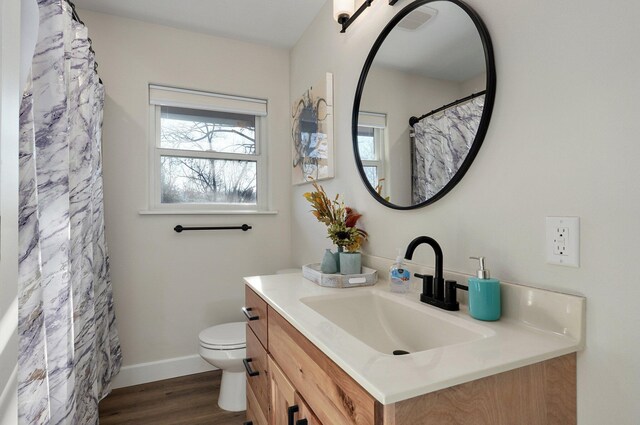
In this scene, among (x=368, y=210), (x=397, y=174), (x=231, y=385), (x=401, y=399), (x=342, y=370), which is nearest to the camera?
(x=401, y=399)

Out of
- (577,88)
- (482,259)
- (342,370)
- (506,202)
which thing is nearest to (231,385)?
(342,370)

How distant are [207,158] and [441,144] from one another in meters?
1.84

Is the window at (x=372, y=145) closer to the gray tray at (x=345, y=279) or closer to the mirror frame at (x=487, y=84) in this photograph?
the mirror frame at (x=487, y=84)

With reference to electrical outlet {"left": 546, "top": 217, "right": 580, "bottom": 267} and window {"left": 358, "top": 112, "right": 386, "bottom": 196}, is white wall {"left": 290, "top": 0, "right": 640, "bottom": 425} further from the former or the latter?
window {"left": 358, "top": 112, "right": 386, "bottom": 196}

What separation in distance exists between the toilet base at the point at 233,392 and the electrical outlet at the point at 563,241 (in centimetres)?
174

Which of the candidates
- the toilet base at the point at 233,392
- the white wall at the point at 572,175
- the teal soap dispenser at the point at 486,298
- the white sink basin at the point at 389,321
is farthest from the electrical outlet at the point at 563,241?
the toilet base at the point at 233,392

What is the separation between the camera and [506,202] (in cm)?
92

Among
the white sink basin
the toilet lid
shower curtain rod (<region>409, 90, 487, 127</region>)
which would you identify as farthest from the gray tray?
the toilet lid

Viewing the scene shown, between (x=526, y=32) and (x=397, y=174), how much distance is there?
0.62 meters

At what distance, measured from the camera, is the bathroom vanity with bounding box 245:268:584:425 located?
1.94ft

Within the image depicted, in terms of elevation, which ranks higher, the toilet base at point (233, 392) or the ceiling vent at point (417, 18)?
the ceiling vent at point (417, 18)

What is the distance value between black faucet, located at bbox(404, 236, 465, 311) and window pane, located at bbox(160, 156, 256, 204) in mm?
1802

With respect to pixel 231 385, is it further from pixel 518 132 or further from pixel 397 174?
pixel 518 132

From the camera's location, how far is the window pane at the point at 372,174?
58.0 inches
